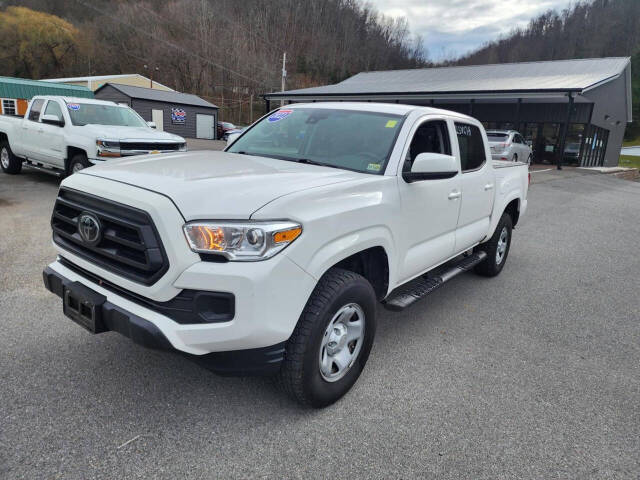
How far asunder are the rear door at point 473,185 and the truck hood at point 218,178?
1.54m

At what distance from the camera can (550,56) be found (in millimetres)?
69062

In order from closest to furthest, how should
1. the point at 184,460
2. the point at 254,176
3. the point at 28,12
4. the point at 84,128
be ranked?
the point at 184,460, the point at 254,176, the point at 84,128, the point at 28,12

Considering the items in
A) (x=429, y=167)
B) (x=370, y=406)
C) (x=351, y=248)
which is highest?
(x=429, y=167)

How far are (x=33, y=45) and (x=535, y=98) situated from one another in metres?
69.0

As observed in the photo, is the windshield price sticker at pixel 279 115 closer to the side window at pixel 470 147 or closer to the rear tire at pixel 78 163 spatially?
the side window at pixel 470 147

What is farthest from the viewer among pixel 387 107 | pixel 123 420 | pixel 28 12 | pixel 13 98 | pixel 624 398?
pixel 28 12

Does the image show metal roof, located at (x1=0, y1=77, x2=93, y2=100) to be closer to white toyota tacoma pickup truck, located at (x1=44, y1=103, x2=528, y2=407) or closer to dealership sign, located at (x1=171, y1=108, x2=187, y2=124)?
dealership sign, located at (x1=171, y1=108, x2=187, y2=124)

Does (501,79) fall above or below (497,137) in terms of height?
above

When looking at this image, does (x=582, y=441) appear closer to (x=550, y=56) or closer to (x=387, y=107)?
(x=387, y=107)

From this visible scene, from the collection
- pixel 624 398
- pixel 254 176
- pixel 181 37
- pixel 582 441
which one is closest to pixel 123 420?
pixel 254 176

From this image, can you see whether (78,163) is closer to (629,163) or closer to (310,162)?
(310,162)

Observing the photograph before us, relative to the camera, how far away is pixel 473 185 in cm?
437

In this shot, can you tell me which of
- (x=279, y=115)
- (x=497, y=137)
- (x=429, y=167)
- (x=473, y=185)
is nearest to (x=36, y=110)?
(x=279, y=115)

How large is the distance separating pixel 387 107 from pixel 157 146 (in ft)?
21.5
